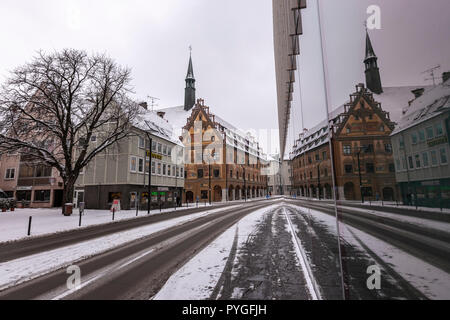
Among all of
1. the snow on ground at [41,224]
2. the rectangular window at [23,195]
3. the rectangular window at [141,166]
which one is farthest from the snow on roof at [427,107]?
the rectangular window at [23,195]

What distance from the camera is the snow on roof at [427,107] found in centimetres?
107

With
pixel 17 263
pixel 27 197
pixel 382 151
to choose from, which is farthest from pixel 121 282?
pixel 27 197

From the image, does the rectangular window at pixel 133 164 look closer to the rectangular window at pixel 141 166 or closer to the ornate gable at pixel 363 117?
the rectangular window at pixel 141 166

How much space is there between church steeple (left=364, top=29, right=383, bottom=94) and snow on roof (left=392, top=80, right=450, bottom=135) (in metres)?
0.24

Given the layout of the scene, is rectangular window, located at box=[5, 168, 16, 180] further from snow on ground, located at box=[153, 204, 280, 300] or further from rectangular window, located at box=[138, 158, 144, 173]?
snow on ground, located at box=[153, 204, 280, 300]

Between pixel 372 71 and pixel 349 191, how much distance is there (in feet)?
3.86

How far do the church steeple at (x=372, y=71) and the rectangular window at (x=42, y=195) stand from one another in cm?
3846

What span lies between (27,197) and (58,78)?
75.2ft

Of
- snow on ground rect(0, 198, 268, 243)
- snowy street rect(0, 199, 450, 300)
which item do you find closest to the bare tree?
snow on ground rect(0, 198, 268, 243)

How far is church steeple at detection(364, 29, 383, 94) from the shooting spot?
4.91 ft

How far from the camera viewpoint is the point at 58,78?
17.4m

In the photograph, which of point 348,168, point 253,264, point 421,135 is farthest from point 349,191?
point 253,264

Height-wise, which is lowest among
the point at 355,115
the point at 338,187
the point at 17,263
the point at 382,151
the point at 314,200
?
the point at 17,263
